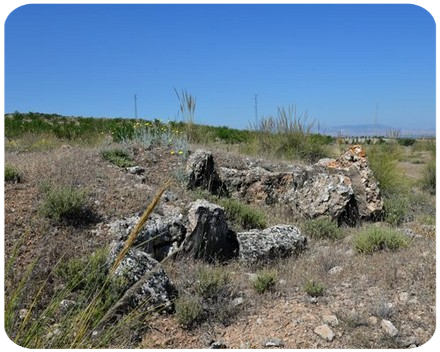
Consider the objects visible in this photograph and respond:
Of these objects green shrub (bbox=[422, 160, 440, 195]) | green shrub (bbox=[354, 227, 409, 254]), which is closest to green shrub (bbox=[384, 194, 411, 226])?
green shrub (bbox=[354, 227, 409, 254])

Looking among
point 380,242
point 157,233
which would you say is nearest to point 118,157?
point 157,233

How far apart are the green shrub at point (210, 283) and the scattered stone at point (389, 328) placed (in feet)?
4.49

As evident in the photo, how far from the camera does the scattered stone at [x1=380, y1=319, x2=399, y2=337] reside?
3.79 m

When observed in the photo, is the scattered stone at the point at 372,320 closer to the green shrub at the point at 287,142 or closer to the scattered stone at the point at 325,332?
the scattered stone at the point at 325,332

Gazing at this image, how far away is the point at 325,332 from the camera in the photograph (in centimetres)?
386

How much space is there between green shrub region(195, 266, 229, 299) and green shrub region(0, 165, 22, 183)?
279 centimetres

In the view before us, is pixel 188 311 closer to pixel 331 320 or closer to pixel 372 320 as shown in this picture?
pixel 331 320

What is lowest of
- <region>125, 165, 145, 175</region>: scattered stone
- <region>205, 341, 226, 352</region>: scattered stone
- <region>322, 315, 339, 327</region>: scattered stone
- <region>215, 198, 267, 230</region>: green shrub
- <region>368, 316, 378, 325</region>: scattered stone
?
<region>205, 341, 226, 352</region>: scattered stone

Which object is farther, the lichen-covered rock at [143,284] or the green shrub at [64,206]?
the green shrub at [64,206]

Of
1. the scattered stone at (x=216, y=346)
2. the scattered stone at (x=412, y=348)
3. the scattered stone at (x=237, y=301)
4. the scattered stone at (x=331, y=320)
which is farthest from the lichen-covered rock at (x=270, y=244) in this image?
the scattered stone at (x=412, y=348)

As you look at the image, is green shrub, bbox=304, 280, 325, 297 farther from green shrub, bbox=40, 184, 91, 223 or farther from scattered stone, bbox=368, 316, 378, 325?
green shrub, bbox=40, 184, 91, 223

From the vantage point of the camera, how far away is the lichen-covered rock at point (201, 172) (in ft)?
24.5

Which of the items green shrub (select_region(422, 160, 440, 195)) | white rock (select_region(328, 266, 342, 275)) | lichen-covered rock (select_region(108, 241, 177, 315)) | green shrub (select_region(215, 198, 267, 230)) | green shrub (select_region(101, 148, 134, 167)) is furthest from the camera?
green shrub (select_region(422, 160, 440, 195))

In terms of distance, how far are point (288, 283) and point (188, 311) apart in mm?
1132
